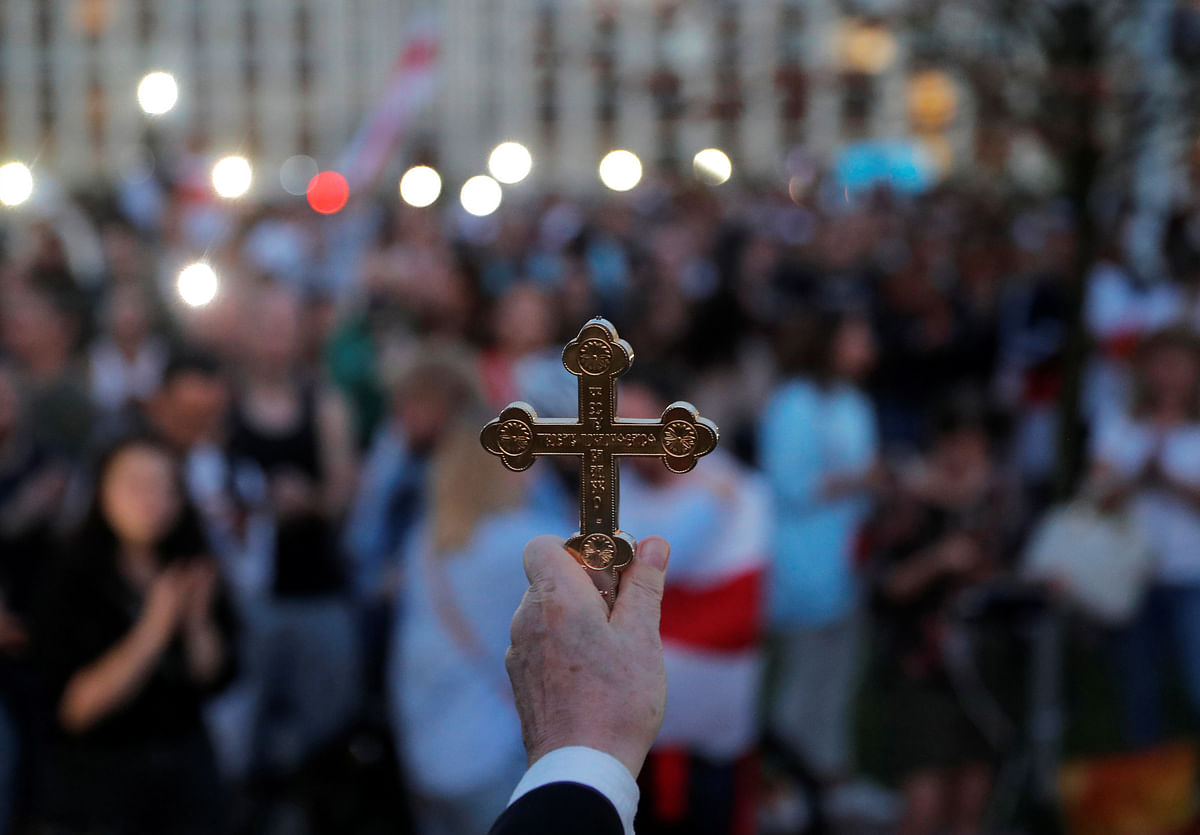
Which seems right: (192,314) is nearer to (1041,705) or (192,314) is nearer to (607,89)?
(607,89)

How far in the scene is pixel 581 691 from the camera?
56.3 inches

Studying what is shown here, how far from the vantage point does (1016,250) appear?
7738 millimetres

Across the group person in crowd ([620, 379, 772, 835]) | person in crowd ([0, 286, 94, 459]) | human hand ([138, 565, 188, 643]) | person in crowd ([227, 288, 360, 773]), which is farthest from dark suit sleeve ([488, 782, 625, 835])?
person in crowd ([0, 286, 94, 459])

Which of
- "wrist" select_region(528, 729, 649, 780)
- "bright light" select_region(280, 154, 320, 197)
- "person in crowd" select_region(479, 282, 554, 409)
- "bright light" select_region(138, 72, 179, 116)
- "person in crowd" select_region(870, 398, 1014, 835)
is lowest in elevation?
"person in crowd" select_region(870, 398, 1014, 835)

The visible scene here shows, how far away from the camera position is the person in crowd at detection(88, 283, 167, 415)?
604 centimetres

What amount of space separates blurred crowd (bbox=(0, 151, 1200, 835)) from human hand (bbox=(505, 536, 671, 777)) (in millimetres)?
2008

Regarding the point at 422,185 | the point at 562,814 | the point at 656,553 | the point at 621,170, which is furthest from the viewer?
the point at 422,185

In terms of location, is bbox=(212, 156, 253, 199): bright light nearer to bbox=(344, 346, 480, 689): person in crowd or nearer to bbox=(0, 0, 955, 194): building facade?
bbox=(0, 0, 955, 194): building facade

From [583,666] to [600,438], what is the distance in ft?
1.01

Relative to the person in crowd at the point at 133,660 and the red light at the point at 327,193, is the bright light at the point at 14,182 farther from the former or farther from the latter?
the red light at the point at 327,193

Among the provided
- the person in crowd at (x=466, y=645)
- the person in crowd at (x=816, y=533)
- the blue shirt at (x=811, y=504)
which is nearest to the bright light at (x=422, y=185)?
the person in crowd at (x=816, y=533)

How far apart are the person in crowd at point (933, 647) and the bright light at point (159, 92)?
9.73 feet

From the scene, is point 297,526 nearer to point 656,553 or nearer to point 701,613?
point 701,613

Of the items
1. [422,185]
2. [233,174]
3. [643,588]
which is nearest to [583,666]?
[643,588]
